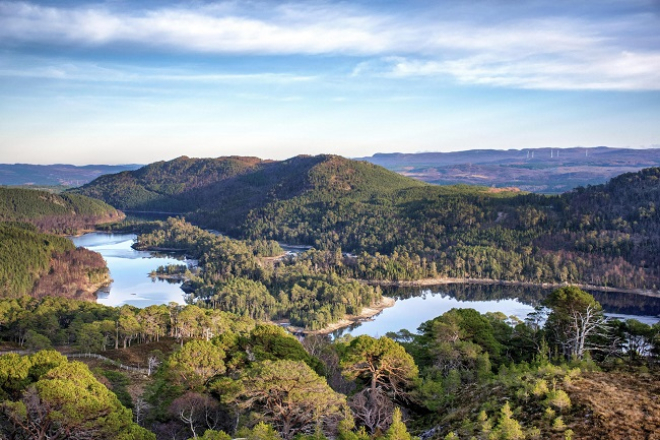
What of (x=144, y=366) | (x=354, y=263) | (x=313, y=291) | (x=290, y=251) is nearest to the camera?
(x=144, y=366)

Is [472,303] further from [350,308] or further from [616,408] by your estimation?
[616,408]

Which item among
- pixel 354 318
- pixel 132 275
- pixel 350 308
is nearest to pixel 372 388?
pixel 354 318

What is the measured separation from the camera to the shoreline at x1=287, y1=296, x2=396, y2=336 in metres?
64.7

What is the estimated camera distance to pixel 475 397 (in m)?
21.9

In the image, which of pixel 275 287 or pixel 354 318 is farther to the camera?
pixel 275 287

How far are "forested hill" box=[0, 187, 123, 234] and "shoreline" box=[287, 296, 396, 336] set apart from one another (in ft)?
346

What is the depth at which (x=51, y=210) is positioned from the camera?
169125mm

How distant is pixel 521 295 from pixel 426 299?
1406 cm

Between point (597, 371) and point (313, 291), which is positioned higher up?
point (597, 371)

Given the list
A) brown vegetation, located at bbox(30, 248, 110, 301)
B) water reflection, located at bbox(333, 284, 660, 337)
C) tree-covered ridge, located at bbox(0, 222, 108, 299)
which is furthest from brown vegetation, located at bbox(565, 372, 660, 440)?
brown vegetation, located at bbox(30, 248, 110, 301)

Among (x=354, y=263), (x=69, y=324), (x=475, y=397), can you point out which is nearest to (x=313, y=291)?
(x=354, y=263)

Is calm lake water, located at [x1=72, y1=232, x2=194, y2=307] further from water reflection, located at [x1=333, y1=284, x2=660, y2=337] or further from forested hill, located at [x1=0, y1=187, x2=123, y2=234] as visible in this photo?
water reflection, located at [x1=333, y1=284, x2=660, y2=337]

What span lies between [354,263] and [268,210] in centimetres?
6613

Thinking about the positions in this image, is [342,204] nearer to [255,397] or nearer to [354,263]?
[354,263]
